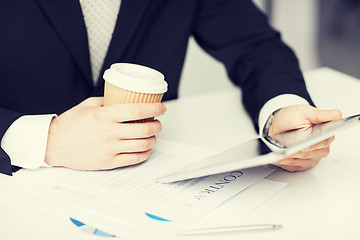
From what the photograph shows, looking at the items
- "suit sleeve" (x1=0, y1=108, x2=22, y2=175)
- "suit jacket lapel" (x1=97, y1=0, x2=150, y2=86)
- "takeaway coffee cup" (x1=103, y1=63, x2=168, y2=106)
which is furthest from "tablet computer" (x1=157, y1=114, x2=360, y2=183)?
"suit jacket lapel" (x1=97, y1=0, x2=150, y2=86)

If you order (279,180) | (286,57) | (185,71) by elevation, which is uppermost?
(286,57)

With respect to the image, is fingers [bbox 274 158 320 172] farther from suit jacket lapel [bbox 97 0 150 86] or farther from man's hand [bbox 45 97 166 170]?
suit jacket lapel [bbox 97 0 150 86]

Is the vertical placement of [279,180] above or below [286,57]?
below

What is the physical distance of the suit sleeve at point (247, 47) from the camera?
1.07 meters

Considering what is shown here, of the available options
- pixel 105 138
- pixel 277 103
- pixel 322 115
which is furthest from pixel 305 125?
pixel 105 138

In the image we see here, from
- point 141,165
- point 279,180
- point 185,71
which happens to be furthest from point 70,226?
point 185,71

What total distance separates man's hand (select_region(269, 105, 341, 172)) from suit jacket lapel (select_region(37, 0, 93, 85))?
1.59 feet

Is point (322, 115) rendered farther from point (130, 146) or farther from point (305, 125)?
point (130, 146)

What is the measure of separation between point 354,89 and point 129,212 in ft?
2.67

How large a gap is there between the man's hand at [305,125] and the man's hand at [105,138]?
22cm

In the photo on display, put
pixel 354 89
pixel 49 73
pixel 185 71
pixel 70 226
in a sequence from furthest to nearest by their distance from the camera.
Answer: pixel 185 71
pixel 354 89
pixel 49 73
pixel 70 226

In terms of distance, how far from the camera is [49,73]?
108 cm

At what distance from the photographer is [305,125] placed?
2.54 feet

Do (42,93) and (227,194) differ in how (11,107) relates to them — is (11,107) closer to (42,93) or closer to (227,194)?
(42,93)
